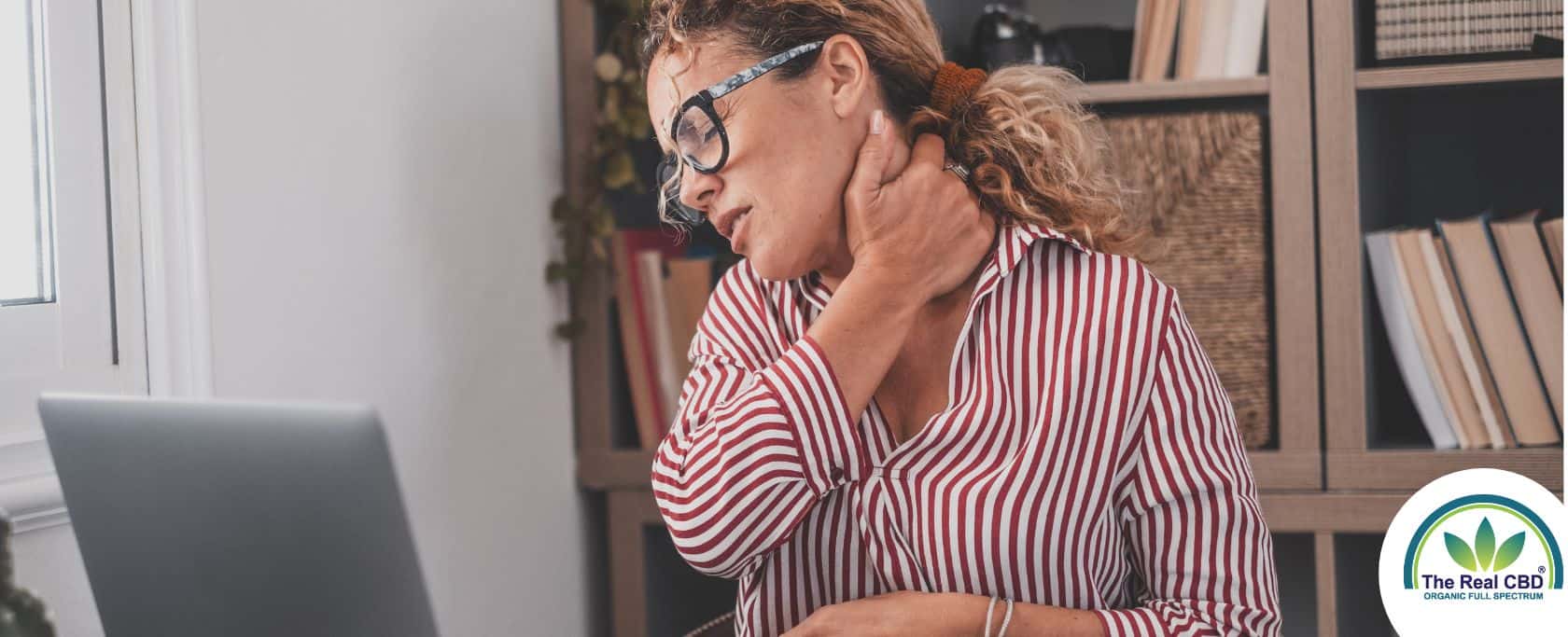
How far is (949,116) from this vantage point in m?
1.21

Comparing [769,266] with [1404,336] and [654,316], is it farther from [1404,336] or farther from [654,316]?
[1404,336]

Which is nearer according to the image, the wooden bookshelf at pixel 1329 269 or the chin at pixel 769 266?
the chin at pixel 769 266

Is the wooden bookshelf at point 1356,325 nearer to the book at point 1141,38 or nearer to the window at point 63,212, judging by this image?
the book at point 1141,38

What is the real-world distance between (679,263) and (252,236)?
0.70 m

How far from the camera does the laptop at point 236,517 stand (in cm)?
68

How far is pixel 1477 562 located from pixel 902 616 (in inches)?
22.4

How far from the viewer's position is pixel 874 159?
1.15m

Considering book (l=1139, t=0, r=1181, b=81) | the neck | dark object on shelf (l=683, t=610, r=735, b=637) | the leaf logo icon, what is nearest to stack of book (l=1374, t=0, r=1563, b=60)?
book (l=1139, t=0, r=1181, b=81)

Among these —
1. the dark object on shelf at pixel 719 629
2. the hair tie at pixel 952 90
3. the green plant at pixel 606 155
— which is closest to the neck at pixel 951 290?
the hair tie at pixel 952 90

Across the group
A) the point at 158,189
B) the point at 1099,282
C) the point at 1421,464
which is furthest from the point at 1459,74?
the point at 158,189

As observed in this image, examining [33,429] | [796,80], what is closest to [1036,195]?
[796,80]

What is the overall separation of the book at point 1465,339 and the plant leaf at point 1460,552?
17.9 inches

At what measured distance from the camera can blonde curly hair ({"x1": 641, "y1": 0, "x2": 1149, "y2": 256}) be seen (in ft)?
3.73

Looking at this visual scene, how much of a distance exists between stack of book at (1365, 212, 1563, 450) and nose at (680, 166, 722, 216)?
3.11 ft
